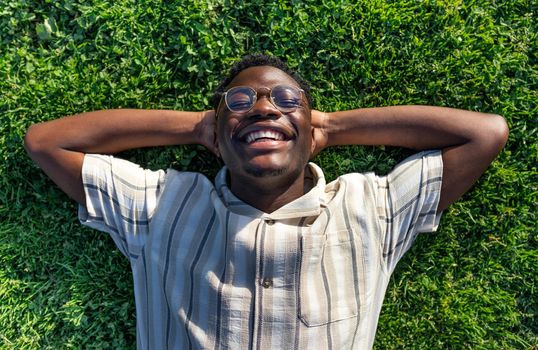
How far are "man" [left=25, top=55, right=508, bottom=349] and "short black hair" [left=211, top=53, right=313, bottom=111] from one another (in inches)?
0.5

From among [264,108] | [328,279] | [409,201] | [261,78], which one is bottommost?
[328,279]

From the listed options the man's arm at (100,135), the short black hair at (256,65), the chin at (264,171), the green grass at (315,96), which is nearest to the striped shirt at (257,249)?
the man's arm at (100,135)

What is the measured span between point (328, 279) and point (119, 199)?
56.3 inches

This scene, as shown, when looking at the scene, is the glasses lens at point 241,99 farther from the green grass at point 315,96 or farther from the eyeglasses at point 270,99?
the green grass at point 315,96

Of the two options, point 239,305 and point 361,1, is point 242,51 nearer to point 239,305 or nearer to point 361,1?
point 361,1

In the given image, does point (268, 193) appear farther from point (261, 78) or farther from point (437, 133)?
point (437, 133)

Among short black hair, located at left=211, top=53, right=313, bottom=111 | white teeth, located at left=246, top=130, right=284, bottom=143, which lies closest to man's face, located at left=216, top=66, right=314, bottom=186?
white teeth, located at left=246, top=130, right=284, bottom=143

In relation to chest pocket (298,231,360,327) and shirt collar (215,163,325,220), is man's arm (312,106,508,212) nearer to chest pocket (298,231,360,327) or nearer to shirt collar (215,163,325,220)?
shirt collar (215,163,325,220)

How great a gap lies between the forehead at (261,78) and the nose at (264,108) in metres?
0.10

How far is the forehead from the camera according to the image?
10.2 ft

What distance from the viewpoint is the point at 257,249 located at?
2979 millimetres

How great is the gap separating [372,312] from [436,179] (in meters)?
0.96

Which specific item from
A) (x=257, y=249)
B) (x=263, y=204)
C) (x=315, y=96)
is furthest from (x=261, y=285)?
(x=315, y=96)

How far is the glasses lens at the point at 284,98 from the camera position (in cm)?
306
